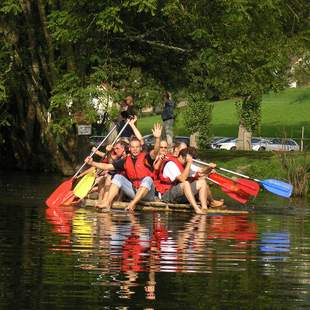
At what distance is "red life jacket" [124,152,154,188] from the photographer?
70.8ft

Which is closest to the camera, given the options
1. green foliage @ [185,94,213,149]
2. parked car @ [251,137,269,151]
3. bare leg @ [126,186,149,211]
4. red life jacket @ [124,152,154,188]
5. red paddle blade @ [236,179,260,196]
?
bare leg @ [126,186,149,211]

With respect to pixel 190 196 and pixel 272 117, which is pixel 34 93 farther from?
pixel 272 117

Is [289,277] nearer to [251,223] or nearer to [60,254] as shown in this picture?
[60,254]

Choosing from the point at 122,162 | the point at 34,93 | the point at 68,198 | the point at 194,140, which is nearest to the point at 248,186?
the point at 122,162

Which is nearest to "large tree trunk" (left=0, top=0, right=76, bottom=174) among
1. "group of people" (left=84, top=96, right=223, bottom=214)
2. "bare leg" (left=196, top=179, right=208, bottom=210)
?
"group of people" (left=84, top=96, right=223, bottom=214)

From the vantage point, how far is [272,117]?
93688mm

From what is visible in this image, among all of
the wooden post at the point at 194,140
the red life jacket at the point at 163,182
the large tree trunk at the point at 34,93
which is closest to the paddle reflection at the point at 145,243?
the red life jacket at the point at 163,182

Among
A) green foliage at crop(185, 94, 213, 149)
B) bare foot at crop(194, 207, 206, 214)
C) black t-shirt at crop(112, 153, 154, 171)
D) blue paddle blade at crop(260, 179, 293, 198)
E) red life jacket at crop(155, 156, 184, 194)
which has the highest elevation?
green foliage at crop(185, 94, 213, 149)

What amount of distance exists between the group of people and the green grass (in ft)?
184

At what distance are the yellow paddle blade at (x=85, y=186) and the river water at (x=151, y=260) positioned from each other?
117cm

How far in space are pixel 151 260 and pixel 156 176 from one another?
8.50 meters

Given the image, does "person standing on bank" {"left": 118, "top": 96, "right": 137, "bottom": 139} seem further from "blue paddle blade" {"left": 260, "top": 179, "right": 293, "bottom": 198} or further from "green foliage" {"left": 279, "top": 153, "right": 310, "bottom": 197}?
"green foliage" {"left": 279, "top": 153, "right": 310, "bottom": 197}

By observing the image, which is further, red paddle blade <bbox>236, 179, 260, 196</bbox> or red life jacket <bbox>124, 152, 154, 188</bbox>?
red paddle blade <bbox>236, 179, 260, 196</bbox>

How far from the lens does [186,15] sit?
33.2m
